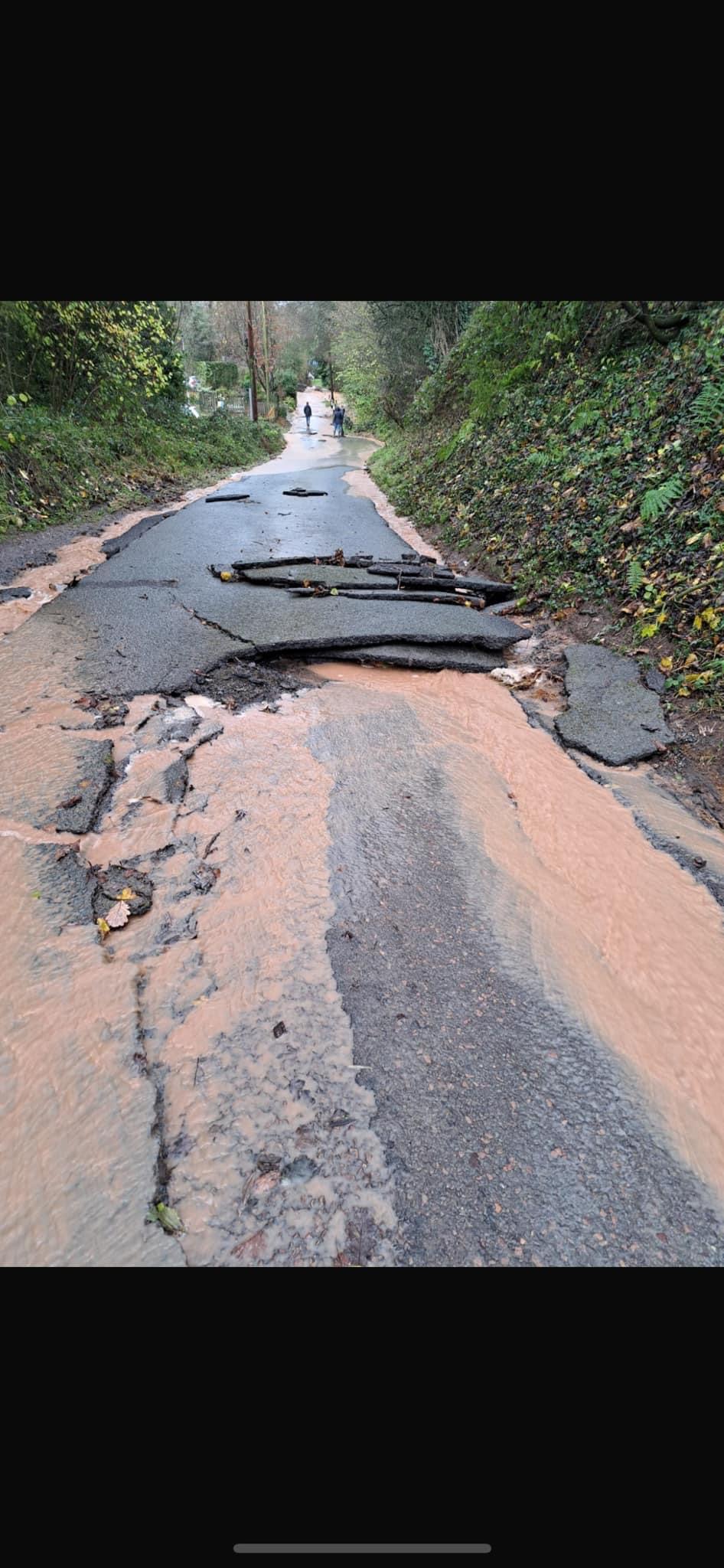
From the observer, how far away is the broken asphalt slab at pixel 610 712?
3.95 meters

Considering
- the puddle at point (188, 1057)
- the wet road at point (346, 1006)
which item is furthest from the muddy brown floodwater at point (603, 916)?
the puddle at point (188, 1057)

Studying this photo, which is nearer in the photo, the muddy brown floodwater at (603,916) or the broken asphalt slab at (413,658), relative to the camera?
the muddy brown floodwater at (603,916)

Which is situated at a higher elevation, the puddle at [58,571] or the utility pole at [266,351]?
the utility pole at [266,351]

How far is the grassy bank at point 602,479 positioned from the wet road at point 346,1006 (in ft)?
6.40

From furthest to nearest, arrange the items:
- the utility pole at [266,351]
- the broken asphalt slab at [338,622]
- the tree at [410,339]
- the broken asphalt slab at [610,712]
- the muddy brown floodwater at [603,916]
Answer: the utility pole at [266,351] < the tree at [410,339] < the broken asphalt slab at [338,622] < the broken asphalt slab at [610,712] < the muddy brown floodwater at [603,916]

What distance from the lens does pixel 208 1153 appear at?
1.73 m

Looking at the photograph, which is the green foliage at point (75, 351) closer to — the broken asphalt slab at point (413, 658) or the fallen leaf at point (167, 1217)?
the broken asphalt slab at point (413, 658)

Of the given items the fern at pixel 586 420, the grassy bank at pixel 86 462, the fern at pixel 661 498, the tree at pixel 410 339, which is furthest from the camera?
the tree at pixel 410 339

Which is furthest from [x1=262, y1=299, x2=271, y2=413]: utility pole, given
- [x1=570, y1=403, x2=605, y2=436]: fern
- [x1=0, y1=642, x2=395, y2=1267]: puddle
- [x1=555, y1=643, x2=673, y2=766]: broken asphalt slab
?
[x1=0, y1=642, x2=395, y2=1267]: puddle

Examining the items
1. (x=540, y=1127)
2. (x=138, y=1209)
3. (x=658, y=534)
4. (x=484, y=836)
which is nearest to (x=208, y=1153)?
(x=138, y=1209)

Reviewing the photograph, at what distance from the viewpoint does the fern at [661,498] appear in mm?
5297

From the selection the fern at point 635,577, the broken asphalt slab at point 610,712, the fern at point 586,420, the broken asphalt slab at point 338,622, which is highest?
the fern at point 586,420

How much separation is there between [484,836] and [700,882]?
1003 millimetres

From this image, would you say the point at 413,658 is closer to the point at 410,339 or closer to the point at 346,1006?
the point at 346,1006
